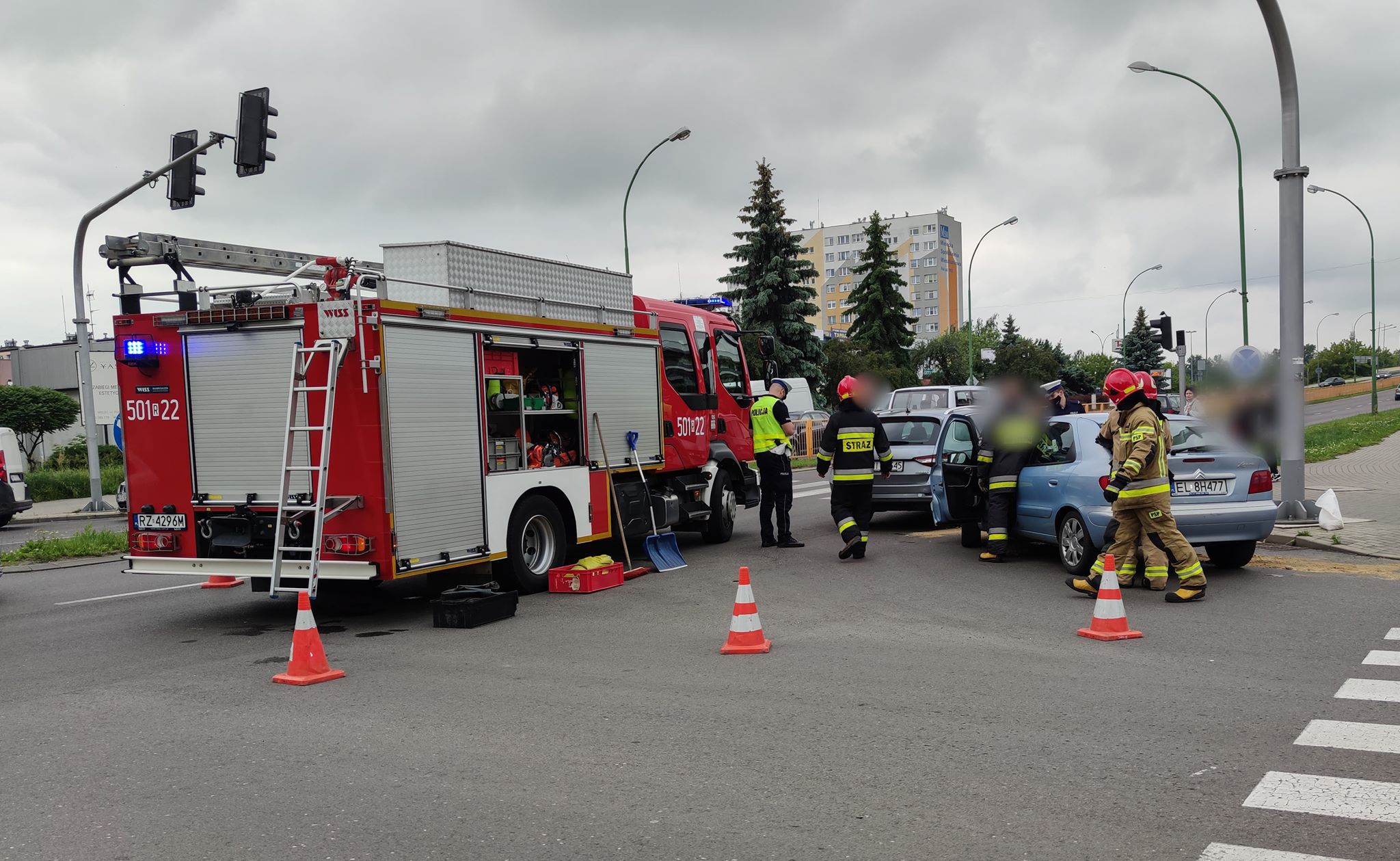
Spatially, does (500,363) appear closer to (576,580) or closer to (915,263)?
(576,580)

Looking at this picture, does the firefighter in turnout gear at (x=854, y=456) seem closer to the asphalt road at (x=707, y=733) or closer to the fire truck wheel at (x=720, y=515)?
the fire truck wheel at (x=720, y=515)

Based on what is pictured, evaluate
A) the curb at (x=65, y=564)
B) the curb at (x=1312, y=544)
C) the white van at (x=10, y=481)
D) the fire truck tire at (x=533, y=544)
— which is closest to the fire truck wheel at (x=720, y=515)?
the fire truck tire at (x=533, y=544)

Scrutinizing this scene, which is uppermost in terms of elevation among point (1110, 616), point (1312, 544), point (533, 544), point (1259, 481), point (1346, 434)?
point (1259, 481)

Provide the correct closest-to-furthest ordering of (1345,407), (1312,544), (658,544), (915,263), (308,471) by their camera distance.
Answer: (308,471)
(658,544)
(1312,544)
(1345,407)
(915,263)

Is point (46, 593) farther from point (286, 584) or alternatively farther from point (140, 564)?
point (286, 584)

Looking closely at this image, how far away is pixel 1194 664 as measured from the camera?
20.9 feet

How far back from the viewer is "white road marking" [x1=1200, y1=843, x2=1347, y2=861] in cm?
362

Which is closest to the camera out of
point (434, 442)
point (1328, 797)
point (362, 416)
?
point (1328, 797)

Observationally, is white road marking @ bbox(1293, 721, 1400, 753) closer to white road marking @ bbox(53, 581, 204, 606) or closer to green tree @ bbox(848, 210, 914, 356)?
white road marking @ bbox(53, 581, 204, 606)

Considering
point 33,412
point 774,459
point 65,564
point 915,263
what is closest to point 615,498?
point 774,459

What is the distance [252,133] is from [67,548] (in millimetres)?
5875

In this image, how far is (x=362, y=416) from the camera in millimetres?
7859

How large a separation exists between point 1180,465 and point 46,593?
428 inches

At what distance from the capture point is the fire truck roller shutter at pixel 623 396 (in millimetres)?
10516
